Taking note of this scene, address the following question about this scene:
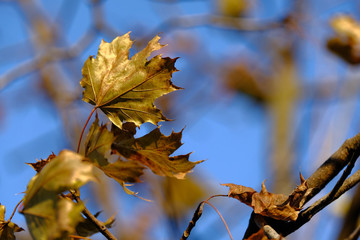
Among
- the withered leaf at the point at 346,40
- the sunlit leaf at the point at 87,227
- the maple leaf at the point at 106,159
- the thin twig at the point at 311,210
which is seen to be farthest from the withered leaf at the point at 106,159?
the withered leaf at the point at 346,40

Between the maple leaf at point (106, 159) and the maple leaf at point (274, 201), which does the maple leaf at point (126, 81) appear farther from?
the maple leaf at point (274, 201)

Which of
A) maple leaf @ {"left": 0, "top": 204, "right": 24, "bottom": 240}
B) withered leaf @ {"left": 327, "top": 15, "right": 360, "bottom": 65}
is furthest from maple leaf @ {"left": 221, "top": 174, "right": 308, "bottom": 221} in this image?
withered leaf @ {"left": 327, "top": 15, "right": 360, "bottom": 65}

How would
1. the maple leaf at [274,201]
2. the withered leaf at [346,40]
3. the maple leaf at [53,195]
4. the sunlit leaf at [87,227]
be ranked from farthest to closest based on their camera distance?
the withered leaf at [346,40]
the sunlit leaf at [87,227]
the maple leaf at [274,201]
the maple leaf at [53,195]

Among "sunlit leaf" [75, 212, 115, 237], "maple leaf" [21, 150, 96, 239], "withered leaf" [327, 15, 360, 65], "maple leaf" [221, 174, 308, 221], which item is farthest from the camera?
"withered leaf" [327, 15, 360, 65]

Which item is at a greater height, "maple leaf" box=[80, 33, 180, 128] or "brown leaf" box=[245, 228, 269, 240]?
"maple leaf" box=[80, 33, 180, 128]

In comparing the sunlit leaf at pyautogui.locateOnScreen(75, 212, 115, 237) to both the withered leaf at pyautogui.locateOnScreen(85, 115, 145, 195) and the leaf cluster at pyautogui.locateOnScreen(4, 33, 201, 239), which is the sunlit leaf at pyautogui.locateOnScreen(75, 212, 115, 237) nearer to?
the leaf cluster at pyautogui.locateOnScreen(4, 33, 201, 239)

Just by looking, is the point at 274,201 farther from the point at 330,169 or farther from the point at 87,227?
the point at 87,227
